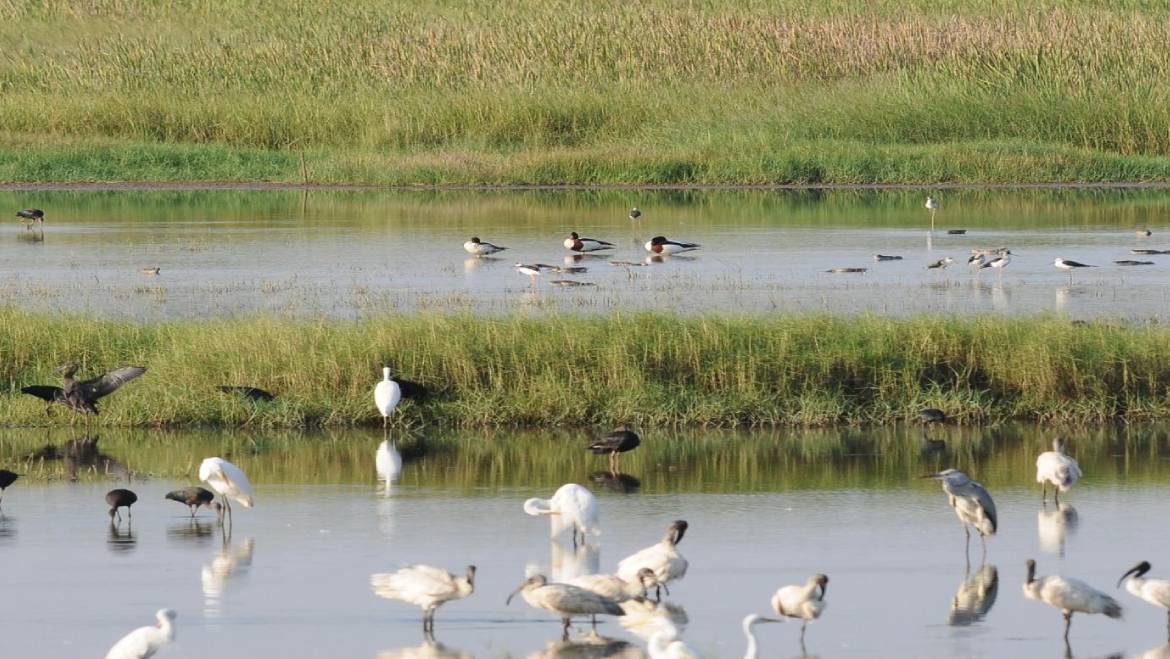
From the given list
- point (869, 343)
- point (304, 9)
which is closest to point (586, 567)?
point (869, 343)

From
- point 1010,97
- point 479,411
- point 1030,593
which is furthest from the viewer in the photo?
point 1010,97

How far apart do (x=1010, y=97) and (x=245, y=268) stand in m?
20.8

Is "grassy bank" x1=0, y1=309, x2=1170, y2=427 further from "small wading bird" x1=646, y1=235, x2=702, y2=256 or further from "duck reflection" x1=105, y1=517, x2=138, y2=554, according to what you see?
"small wading bird" x1=646, y1=235, x2=702, y2=256

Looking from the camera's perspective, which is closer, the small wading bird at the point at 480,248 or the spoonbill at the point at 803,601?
the spoonbill at the point at 803,601

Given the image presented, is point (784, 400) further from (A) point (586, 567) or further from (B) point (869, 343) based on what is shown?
(A) point (586, 567)

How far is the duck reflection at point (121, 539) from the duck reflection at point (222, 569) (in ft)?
1.63

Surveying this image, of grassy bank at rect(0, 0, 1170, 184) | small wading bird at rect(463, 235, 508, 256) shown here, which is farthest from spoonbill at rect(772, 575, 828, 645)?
grassy bank at rect(0, 0, 1170, 184)

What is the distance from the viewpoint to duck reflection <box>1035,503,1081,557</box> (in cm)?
1055

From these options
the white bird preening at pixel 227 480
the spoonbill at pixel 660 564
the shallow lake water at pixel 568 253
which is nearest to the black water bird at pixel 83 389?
the white bird preening at pixel 227 480

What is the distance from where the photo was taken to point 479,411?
14.1 m

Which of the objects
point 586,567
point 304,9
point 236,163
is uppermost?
point 304,9

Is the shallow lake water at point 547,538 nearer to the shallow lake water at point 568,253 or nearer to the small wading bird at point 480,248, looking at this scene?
the shallow lake water at point 568,253

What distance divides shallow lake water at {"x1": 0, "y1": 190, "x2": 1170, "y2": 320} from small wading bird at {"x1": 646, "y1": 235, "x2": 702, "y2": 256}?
0.48ft

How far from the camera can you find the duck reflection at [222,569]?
9367mm
